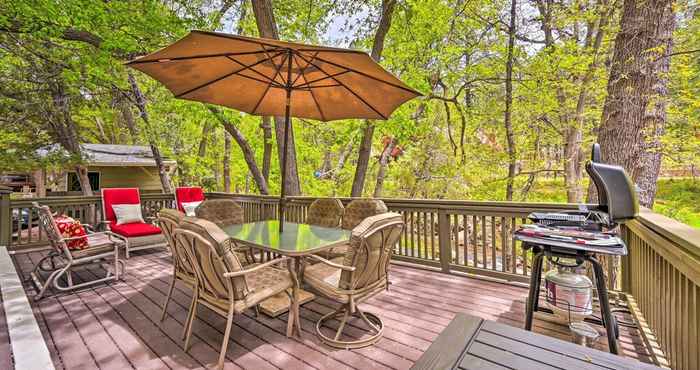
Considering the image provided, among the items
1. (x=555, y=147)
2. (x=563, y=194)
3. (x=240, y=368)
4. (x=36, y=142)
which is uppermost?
Answer: (x=36, y=142)

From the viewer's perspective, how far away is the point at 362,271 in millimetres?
2445

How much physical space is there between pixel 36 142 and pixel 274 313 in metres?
12.5

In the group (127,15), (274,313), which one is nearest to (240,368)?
(274,313)

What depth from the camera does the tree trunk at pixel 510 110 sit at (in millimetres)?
7698

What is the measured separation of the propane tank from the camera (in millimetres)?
2082

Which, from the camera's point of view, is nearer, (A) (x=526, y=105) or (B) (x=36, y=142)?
(A) (x=526, y=105)

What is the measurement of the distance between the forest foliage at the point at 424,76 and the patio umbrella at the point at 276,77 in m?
3.12

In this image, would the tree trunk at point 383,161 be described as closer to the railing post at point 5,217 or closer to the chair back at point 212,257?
the chair back at point 212,257

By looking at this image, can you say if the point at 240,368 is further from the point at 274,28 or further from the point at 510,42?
the point at 510,42

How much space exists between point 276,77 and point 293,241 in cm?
185

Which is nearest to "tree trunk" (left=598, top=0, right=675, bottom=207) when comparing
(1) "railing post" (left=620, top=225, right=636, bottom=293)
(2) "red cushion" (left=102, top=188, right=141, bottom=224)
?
(1) "railing post" (left=620, top=225, right=636, bottom=293)

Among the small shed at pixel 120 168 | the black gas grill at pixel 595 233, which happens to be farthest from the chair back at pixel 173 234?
the small shed at pixel 120 168

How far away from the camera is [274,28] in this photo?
5.81m

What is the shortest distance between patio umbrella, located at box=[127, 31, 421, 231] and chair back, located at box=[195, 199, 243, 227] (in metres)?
1.16
